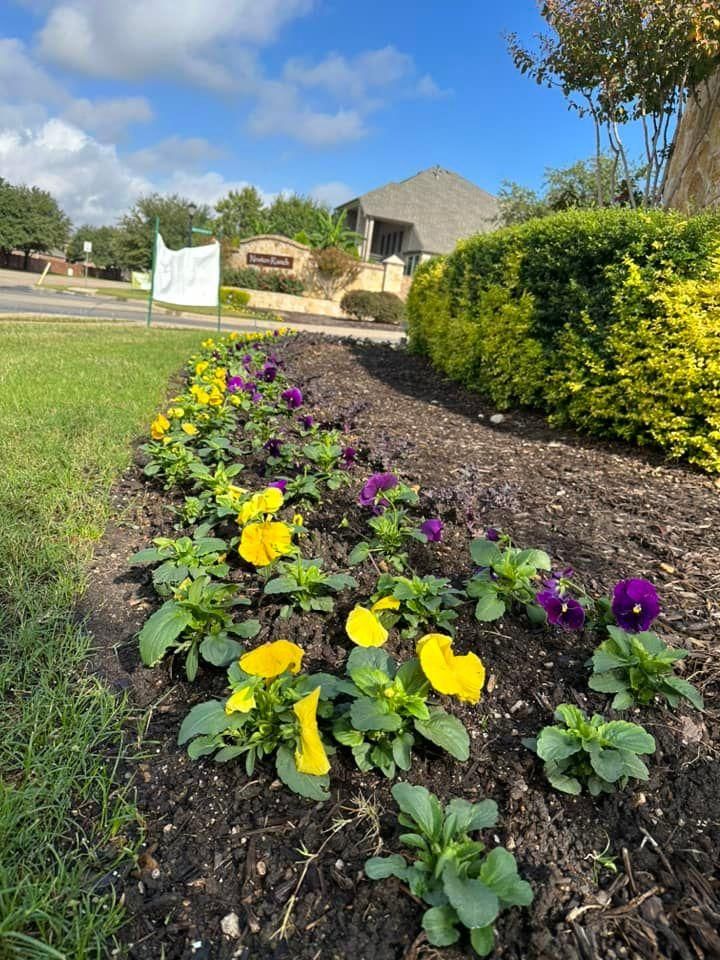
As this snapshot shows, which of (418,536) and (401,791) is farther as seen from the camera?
(418,536)

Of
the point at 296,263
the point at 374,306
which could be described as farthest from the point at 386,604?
the point at 296,263

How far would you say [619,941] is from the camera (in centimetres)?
106

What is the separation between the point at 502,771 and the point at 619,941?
0.39 metres

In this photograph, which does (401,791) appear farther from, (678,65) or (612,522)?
(678,65)

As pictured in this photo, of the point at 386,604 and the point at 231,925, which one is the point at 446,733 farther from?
the point at 231,925

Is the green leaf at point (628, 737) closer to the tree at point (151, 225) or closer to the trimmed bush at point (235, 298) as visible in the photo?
the trimmed bush at point (235, 298)

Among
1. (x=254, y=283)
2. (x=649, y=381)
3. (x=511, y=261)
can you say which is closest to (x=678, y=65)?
(x=511, y=261)

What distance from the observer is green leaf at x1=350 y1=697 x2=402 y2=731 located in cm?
131

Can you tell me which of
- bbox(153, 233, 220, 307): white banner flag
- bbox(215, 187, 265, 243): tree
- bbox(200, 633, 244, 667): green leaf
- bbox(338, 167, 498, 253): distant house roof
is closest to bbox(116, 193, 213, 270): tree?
bbox(215, 187, 265, 243): tree

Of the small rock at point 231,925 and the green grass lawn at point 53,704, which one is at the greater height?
the green grass lawn at point 53,704

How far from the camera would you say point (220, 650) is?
1.67m

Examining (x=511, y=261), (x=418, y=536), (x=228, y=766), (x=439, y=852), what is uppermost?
(x=511, y=261)

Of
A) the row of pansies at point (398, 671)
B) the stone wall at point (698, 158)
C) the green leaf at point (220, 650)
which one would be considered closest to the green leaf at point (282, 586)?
the row of pansies at point (398, 671)

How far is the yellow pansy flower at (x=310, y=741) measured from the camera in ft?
4.02
